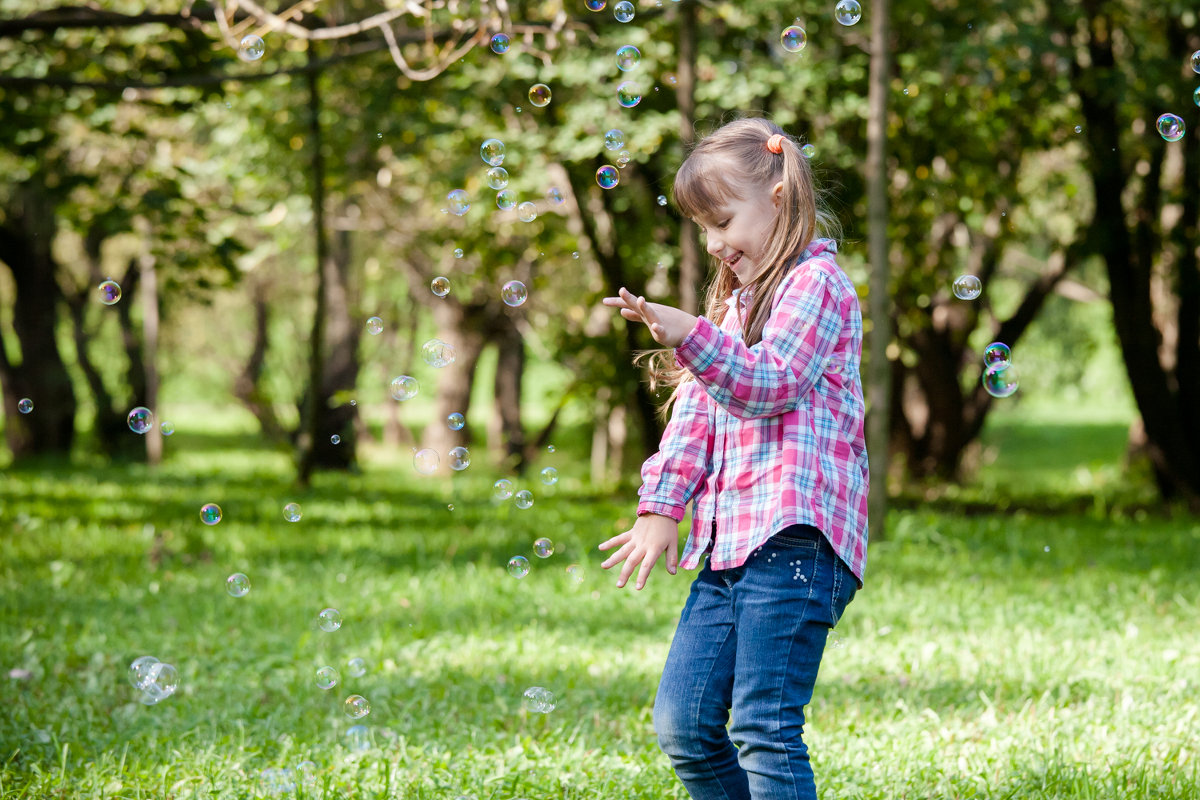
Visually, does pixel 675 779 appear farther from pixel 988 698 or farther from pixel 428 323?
pixel 428 323

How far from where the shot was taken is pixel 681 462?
2402mm

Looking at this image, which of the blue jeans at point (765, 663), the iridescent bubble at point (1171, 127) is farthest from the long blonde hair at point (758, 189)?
the iridescent bubble at point (1171, 127)

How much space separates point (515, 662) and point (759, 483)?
2.36m

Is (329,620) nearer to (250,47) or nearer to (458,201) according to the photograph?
(458,201)

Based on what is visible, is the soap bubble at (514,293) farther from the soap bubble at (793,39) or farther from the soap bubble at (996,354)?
the soap bubble at (996,354)

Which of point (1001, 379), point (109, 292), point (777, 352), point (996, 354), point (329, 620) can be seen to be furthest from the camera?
point (109, 292)

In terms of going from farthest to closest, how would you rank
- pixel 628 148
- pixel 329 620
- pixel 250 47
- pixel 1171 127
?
pixel 628 148 < pixel 250 47 < pixel 1171 127 < pixel 329 620

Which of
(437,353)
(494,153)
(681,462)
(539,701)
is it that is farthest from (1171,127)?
(539,701)

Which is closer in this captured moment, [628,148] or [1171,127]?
[1171,127]

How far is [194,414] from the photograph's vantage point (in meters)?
41.8

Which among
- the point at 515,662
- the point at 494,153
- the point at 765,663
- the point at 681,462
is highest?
the point at 494,153

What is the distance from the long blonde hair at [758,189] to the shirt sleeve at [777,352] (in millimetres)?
63

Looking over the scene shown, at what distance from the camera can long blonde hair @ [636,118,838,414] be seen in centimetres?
229

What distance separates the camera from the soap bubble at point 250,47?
4988 millimetres
